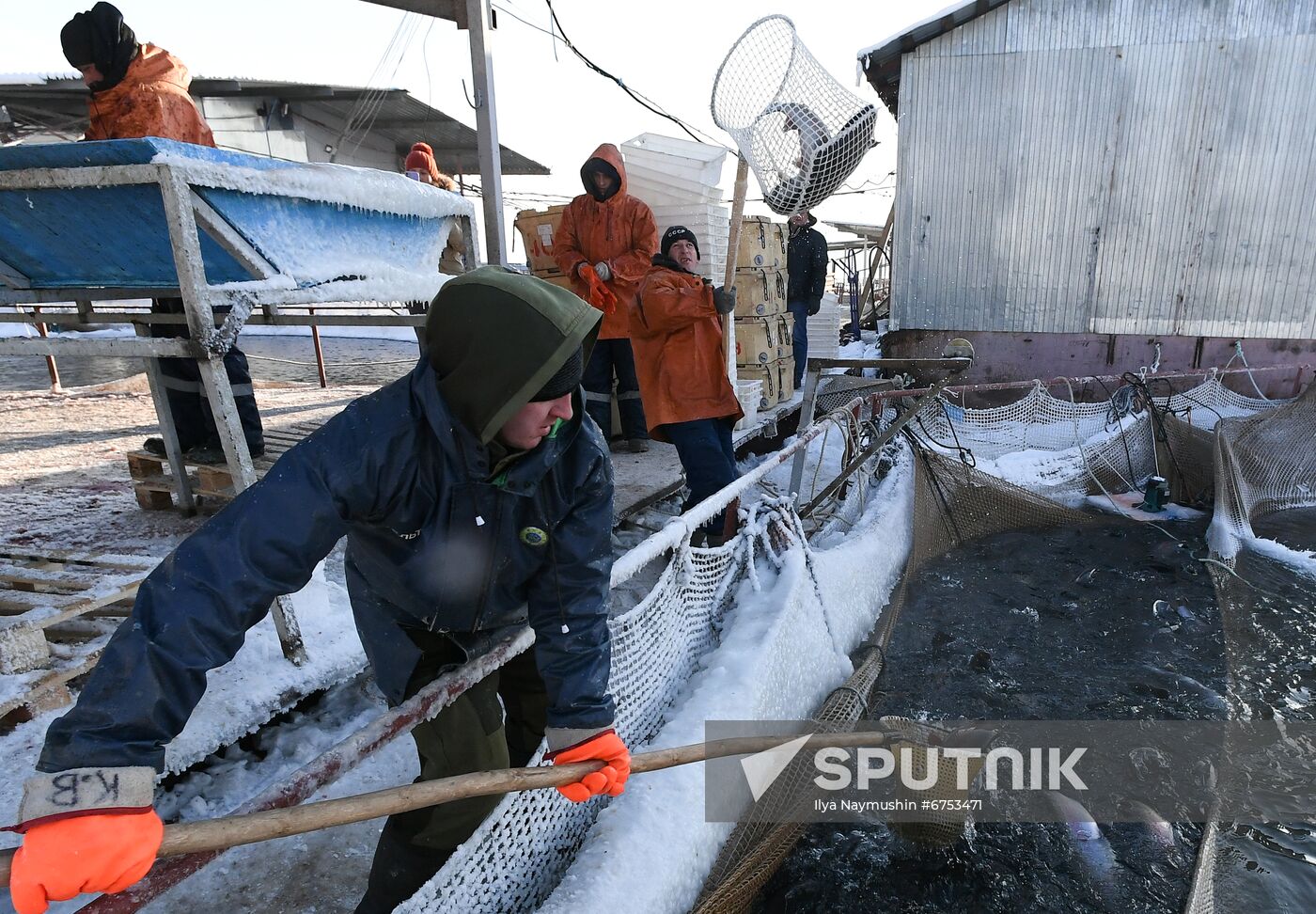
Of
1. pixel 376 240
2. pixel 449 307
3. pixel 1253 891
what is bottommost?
pixel 1253 891

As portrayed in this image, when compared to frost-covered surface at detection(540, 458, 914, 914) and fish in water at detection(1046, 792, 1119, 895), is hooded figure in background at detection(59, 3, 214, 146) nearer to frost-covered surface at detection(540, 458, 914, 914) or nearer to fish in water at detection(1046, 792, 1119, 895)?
frost-covered surface at detection(540, 458, 914, 914)

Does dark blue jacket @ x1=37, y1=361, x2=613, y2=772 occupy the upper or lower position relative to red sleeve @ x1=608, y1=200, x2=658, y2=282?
lower

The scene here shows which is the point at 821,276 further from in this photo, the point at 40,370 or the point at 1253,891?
the point at 40,370

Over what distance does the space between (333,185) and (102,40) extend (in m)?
1.31

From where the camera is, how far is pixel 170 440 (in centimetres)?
386

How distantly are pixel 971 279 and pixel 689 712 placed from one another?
873 centimetres

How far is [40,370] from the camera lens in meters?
10.7

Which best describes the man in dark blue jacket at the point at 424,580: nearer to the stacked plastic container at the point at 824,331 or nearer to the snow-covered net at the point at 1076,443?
the snow-covered net at the point at 1076,443

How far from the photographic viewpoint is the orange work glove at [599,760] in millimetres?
1685

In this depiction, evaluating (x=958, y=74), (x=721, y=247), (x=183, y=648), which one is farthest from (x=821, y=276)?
(x=183, y=648)

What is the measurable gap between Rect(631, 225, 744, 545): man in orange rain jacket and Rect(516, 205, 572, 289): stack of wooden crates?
1.80 meters

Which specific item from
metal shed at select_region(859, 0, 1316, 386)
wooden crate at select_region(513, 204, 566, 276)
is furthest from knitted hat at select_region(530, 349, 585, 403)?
metal shed at select_region(859, 0, 1316, 386)

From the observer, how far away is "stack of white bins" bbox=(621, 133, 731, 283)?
19.5 feet

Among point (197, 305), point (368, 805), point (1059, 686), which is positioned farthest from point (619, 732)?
point (1059, 686)
